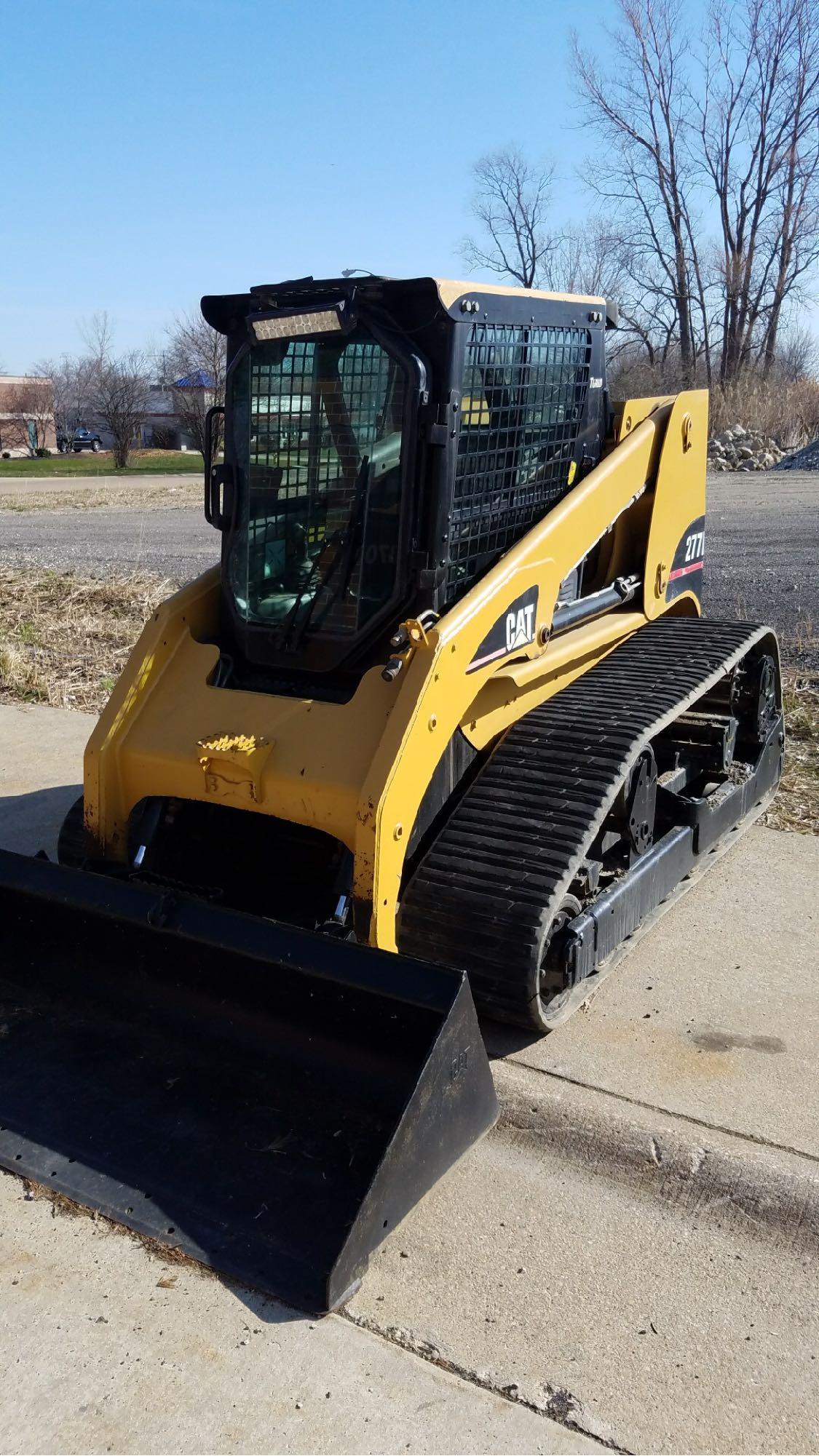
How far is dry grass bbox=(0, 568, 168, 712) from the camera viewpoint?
26.9 ft

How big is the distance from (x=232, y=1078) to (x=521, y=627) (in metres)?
1.66

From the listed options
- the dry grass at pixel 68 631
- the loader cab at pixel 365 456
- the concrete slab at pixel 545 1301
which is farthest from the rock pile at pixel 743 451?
the concrete slab at pixel 545 1301

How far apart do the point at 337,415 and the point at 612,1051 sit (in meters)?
2.16

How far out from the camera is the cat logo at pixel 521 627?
3871 millimetres

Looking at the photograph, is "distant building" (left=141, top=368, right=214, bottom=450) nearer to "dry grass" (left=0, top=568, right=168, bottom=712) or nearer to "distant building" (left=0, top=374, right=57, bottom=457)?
"distant building" (left=0, top=374, right=57, bottom=457)

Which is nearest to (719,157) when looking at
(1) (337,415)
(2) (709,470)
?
(2) (709,470)

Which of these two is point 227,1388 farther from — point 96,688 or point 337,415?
point 96,688

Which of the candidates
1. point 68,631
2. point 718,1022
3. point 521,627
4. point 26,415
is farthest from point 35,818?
A: point 26,415

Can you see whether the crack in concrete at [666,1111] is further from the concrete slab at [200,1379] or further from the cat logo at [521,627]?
the cat logo at [521,627]

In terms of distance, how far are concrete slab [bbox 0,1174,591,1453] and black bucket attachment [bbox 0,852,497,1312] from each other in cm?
9

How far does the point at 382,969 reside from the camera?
10.0 feet

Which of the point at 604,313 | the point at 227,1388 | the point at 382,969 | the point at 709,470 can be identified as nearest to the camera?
the point at 227,1388

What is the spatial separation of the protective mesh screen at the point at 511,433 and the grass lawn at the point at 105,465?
32430mm

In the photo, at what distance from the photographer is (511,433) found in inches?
162
